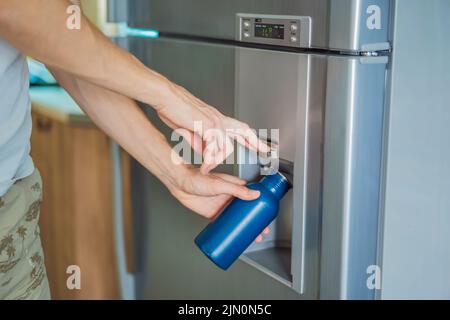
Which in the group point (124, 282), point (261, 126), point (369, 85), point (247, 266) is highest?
point (369, 85)

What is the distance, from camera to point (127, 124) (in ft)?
4.34

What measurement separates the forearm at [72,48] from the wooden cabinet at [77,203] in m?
Answer: 0.82

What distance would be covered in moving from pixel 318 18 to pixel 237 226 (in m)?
0.37

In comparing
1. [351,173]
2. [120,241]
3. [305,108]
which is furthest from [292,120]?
[120,241]

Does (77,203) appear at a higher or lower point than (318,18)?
lower

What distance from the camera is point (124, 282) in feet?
6.62

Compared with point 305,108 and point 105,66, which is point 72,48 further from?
point 305,108

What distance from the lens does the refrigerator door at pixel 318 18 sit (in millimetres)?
1191

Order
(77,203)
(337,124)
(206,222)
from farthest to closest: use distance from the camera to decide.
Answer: (77,203)
(206,222)
(337,124)

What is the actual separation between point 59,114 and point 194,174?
984mm

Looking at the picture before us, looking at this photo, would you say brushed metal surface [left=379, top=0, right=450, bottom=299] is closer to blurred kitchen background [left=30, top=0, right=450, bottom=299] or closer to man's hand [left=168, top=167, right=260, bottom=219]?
blurred kitchen background [left=30, top=0, right=450, bottom=299]

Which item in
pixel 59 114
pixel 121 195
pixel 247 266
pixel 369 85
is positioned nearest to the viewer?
pixel 369 85
